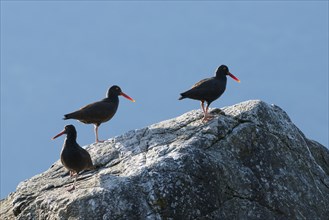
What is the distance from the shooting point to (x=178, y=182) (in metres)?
11.7

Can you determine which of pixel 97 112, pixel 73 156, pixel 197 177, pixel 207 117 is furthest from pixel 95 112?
pixel 197 177

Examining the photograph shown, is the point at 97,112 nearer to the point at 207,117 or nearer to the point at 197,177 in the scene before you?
the point at 207,117

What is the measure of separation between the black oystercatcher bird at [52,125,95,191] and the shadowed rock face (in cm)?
22

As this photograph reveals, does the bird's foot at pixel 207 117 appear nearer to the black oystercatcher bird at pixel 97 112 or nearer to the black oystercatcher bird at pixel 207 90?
the black oystercatcher bird at pixel 207 90

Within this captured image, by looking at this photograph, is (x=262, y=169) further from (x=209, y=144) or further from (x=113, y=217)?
(x=113, y=217)

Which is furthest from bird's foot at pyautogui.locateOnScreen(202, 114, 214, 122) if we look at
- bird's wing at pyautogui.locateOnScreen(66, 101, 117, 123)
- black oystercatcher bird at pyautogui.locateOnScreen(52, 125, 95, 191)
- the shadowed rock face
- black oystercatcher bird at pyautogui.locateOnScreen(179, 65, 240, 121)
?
bird's wing at pyautogui.locateOnScreen(66, 101, 117, 123)

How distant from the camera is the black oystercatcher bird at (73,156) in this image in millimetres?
13141

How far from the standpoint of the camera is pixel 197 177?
11.9 metres

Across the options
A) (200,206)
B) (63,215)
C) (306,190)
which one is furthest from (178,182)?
(306,190)

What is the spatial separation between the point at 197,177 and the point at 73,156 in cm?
269

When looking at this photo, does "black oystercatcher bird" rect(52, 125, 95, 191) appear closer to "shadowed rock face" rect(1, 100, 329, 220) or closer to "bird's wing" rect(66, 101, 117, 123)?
"shadowed rock face" rect(1, 100, 329, 220)

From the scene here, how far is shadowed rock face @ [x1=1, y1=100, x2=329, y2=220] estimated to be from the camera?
455 inches

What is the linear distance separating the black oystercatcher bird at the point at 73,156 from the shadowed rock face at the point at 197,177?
22 cm

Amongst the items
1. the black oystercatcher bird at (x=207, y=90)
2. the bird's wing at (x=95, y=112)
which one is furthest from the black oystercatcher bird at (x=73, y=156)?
the black oystercatcher bird at (x=207, y=90)
